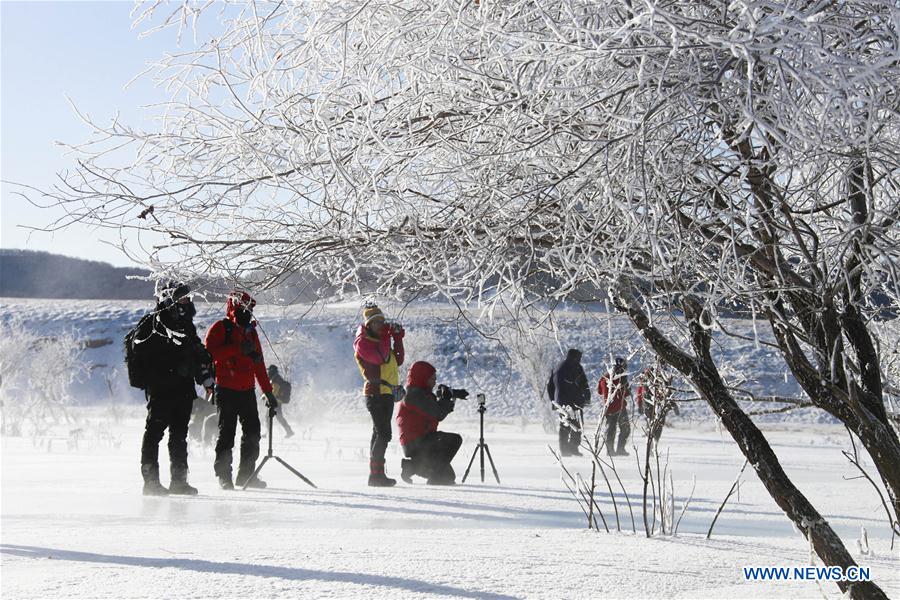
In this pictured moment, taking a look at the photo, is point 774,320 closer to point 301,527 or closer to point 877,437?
point 877,437

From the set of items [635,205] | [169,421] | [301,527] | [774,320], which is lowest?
[301,527]

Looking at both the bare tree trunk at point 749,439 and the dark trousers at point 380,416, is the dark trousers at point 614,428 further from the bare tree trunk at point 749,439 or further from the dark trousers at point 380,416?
the bare tree trunk at point 749,439

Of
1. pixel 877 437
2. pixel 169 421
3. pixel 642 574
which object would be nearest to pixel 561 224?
pixel 877 437

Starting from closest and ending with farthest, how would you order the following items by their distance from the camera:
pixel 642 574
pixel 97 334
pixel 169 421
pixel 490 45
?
pixel 490 45 → pixel 642 574 → pixel 169 421 → pixel 97 334

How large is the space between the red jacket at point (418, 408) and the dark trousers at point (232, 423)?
5.14ft

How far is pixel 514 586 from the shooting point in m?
4.37

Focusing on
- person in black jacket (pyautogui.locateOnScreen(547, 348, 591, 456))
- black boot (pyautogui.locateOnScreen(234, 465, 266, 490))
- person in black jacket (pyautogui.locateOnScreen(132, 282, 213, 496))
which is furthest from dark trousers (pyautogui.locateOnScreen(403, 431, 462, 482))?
person in black jacket (pyautogui.locateOnScreen(547, 348, 591, 456))

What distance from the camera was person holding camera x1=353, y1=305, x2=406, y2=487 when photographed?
912cm

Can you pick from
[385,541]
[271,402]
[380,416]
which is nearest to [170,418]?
[271,402]

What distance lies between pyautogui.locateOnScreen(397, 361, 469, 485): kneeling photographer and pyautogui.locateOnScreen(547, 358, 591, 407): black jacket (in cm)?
403

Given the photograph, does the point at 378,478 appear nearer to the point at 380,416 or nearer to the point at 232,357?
the point at 380,416

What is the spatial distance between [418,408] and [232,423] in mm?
1946

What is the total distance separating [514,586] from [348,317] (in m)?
53.0

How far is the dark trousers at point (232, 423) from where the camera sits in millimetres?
8547
